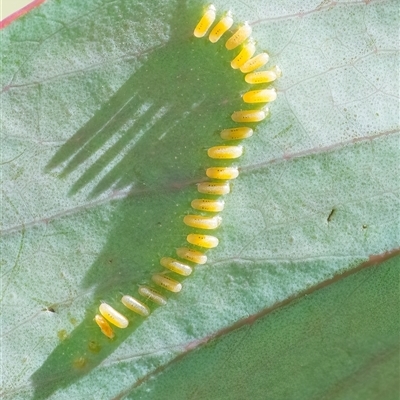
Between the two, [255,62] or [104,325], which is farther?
[104,325]

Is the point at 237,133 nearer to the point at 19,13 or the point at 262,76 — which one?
the point at 262,76

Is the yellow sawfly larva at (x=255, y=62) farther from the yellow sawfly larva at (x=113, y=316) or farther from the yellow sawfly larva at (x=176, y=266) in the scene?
the yellow sawfly larva at (x=113, y=316)

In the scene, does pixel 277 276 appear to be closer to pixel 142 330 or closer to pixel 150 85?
pixel 142 330

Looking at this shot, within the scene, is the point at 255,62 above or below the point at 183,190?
above

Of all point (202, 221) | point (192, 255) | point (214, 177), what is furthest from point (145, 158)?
point (192, 255)

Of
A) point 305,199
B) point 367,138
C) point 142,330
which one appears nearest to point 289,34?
point 367,138

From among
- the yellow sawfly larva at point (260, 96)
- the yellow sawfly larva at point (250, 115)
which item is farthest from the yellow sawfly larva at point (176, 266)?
the yellow sawfly larva at point (260, 96)
